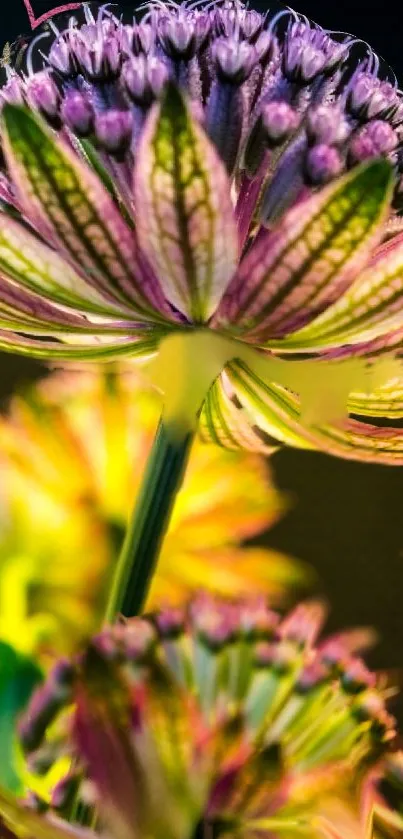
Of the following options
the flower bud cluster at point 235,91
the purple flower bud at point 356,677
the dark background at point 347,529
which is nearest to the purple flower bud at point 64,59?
the flower bud cluster at point 235,91

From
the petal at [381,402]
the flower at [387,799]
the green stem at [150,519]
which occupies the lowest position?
the flower at [387,799]

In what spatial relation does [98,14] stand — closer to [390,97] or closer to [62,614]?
[390,97]

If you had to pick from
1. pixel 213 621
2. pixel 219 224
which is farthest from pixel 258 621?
pixel 219 224

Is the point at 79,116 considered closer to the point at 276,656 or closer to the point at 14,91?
the point at 14,91

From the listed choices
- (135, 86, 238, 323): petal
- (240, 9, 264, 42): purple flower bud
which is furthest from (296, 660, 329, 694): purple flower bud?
(240, 9, 264, 42): purple flower bud

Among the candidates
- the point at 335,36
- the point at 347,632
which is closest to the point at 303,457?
the point at 347,632

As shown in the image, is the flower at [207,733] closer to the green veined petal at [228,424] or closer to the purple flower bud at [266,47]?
the green veined petal at [228,424]
